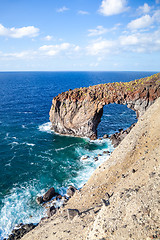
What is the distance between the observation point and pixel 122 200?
17.8 meters

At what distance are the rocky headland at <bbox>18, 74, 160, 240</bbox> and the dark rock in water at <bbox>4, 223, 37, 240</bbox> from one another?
10.7 feet

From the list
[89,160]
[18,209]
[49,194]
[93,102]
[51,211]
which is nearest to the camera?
[51,211]

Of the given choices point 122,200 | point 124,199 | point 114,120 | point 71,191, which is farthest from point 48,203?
point 114,120

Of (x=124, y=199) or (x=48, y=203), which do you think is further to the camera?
(x=48, y=203)

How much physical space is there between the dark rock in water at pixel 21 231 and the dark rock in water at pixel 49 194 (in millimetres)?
6204

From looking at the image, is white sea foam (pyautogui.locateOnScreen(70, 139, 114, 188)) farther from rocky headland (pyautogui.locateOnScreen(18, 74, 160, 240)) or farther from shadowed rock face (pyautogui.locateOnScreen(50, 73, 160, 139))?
shadowed rock face (pyautogui.locateOnScreen(50, 73, 160, 139))

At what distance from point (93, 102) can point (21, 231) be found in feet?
150

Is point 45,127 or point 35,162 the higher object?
point 45,127

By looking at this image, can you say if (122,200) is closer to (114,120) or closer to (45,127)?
(45,127)

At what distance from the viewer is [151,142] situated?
3027cm

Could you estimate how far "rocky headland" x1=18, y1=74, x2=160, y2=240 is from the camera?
14.7 m

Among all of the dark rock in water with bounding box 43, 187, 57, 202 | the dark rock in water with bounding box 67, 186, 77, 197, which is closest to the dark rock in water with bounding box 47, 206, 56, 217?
the dark rock in water with bounding box 43, 187, 57, 202

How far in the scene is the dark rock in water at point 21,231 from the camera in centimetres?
2766

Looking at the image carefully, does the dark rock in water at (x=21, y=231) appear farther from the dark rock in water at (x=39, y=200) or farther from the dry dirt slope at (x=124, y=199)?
the dark rock in water at (x=39, y=200)
